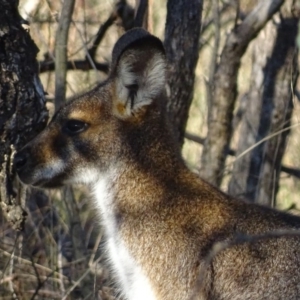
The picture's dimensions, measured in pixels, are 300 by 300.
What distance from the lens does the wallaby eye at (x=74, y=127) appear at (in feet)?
17.7

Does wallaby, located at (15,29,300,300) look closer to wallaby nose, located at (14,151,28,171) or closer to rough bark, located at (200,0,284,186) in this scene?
wallaby nose, located at (14,151,28,171)

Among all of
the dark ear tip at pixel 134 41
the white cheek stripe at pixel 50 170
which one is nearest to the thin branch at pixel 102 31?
the dark ear tip at pixel 134 41

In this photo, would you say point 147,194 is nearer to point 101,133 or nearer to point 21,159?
point 101,133

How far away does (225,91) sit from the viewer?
749cm

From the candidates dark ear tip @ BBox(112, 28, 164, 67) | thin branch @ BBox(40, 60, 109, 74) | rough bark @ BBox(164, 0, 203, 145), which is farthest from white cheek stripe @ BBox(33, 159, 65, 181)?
thin branch @ BBox(40, 60, 109, 74)

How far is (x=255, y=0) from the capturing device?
7.86 meters

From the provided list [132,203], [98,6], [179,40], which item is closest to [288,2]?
[179,40]

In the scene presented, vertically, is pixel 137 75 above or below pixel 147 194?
above

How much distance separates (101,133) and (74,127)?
0.15 m

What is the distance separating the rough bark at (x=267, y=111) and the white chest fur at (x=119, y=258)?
2346 millimetres

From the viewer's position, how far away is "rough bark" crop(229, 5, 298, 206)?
765 cm

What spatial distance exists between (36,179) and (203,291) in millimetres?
1110

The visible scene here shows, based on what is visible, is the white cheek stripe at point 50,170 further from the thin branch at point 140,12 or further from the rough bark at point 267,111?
the rough bark at point 267,111

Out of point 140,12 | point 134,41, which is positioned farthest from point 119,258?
point 140,12
